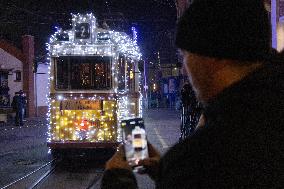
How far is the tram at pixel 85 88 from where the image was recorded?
485 inches

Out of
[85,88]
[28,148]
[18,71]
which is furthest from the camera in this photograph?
[18,71]

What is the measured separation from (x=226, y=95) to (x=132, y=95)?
1309 cm

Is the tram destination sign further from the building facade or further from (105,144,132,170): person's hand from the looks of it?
the building facade

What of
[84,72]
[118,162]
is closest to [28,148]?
[84,72]

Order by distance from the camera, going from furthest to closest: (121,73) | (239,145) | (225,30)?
(121,73)
(225,30)
(239,145)

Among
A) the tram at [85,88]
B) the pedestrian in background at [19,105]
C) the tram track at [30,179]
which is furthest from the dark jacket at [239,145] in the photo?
the pedestrian in background at [19,105]

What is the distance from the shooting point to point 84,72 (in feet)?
41.0

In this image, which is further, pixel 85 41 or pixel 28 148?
pixel 28 148

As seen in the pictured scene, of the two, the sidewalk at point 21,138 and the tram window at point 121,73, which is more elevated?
the tram window at point 121,73

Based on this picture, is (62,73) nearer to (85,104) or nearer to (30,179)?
(85,104)

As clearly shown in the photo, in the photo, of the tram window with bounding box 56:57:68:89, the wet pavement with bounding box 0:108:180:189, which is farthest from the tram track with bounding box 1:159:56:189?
the tram window with bounding box 56:57:68:89

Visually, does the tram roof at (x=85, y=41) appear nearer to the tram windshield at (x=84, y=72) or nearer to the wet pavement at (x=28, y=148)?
the tram windshield at (x=84, y=72)

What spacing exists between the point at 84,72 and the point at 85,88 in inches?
15.9

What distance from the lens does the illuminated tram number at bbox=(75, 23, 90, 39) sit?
41.6 ft
